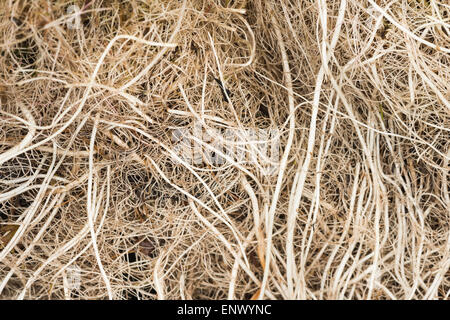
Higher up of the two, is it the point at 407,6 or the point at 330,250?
the point at 407,6

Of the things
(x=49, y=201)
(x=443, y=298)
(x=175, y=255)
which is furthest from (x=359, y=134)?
(x=49, y=201)

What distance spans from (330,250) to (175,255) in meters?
0.36

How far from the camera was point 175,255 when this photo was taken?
1126 millimetres

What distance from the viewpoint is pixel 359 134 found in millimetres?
1135

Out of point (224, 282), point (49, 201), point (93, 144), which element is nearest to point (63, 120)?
point (93, 144)

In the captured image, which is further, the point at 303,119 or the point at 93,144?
the point at 303,119

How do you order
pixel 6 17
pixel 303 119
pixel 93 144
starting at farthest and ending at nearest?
1. pixel 303 119
2. pixel 93 144
3. pixel 6 17

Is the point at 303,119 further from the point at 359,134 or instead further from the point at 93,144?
the point at 93,144

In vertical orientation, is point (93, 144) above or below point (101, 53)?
below

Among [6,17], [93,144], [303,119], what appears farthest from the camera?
[303,119]

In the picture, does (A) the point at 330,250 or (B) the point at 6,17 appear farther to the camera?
(A) the point at 330,250

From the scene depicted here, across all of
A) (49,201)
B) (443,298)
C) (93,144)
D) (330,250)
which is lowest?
(443,298)
